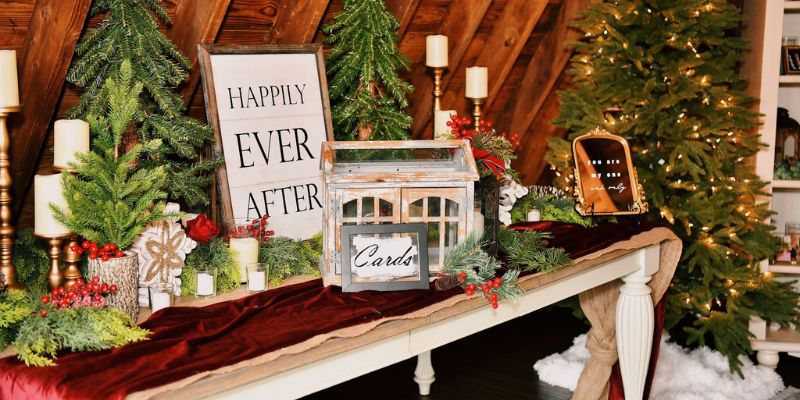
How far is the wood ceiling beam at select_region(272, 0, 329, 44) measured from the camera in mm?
2736

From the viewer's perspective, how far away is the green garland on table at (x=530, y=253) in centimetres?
230

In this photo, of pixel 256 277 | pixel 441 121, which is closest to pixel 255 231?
A: pixel 256 277

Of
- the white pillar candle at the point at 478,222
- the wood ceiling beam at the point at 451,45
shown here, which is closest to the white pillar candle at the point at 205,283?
the white pillar candle at the point at 478,222

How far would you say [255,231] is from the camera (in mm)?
2326

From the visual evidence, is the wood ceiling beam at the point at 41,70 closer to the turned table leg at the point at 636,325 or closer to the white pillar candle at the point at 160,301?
the white pillar candle at the point at 160,301

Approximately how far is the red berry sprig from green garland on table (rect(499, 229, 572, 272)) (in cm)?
107

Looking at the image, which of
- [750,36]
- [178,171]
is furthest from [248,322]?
[750,36]

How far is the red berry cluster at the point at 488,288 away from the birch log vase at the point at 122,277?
765mm

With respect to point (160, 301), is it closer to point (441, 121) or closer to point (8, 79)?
point (8, 79)

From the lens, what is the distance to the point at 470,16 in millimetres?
3428

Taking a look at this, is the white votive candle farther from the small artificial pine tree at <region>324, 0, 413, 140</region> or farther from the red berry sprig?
the red berry sprig

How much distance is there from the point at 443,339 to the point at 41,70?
122cm

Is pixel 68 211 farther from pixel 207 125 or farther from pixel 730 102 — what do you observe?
pixel 730 102

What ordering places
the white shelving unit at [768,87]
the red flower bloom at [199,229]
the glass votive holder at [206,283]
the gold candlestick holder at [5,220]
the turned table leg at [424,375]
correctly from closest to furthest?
the gold candlestick holder at [5,220] < the glass votive holder at [206,283] < the red flower bloom at [199,229] < the turned table leg at [424,375] < the white shelving unit at [768,87]
